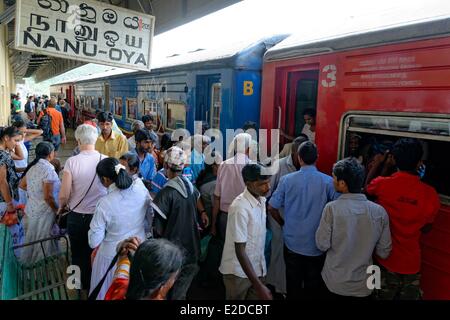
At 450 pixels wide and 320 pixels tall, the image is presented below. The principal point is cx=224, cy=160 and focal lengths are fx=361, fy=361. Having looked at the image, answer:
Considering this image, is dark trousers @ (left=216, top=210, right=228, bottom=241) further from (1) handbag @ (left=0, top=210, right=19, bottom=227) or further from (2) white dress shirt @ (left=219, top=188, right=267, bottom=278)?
(1) handbag @ (left=0, top=210, right=19, bottom=227)

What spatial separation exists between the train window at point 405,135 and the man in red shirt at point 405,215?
0.16 metres

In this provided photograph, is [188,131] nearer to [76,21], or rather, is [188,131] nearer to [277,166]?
[76,21]

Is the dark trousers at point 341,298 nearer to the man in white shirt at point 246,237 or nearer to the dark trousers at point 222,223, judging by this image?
the man in white shirt at point 246,237

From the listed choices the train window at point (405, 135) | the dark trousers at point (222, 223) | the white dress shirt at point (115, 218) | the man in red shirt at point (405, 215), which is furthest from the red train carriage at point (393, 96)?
the white dress shirt at point (115, 218)

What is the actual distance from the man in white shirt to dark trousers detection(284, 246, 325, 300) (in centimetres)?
41

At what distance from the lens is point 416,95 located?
2488 millimetres

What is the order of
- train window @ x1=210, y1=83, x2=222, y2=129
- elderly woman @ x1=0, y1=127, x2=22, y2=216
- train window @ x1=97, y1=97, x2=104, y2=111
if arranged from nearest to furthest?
elderly woman @ x1=0, y1=127, x2=22, y2=216 < train window @ x1=210, y1=83, x2=222, y2=129 < train window @ x1=97, y1=97, x2=104, y2=111

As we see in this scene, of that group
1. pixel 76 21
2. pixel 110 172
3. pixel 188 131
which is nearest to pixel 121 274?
pixel 110 172

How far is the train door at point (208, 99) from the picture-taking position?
5.13 metres

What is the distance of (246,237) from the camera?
2.32 m

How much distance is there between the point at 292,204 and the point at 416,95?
3.79 ft

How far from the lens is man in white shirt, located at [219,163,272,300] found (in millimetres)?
2303

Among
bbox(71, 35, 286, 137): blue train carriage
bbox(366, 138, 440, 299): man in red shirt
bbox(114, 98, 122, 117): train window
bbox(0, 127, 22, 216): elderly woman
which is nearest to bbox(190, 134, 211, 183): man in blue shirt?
bbox(71, 35, 286, 137): blue train carriage

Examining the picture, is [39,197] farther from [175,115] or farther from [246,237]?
[175,115]
